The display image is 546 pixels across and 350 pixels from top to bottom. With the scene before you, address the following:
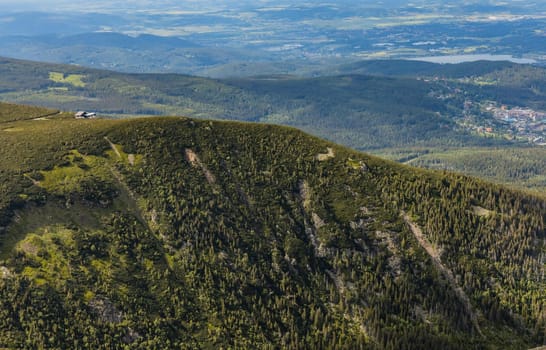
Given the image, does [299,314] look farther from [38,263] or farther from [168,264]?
[38,263]

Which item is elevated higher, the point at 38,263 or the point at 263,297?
the point at 38,263

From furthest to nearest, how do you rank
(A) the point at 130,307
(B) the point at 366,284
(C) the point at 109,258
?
(B) the point at 366,284, (C) the point at 109,258, (A) the point at 130,307

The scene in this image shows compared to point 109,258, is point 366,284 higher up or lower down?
lower down

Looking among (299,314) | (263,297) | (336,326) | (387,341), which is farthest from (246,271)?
(387,341)

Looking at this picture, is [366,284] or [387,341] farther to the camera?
[366,284]

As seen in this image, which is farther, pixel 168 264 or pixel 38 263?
pixel 168 264

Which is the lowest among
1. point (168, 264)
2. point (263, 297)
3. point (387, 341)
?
point (387, 341)

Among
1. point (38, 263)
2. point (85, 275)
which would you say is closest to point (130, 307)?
point (85, 275)

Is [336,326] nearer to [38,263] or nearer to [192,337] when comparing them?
[192,337]

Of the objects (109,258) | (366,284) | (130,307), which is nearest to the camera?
(130,307)
